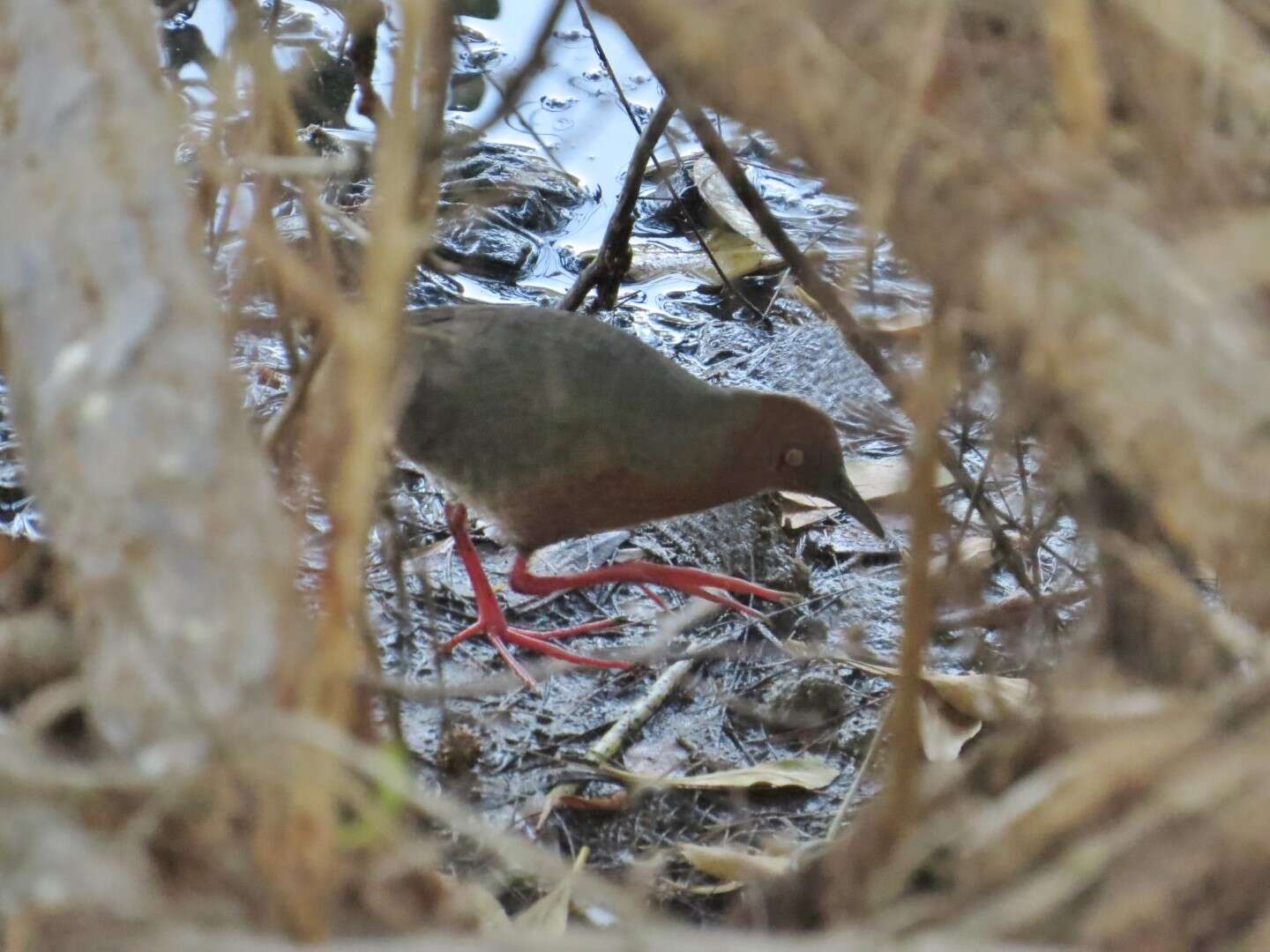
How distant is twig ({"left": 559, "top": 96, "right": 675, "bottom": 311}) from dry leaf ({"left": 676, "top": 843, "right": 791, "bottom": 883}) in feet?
6.96

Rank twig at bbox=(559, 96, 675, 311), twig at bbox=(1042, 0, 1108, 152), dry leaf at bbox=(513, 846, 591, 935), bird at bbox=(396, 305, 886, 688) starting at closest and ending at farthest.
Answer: twig at bbox=(1042, 0, 1108, 152)
dry leaf at bbox=(513, 846, 591, 935)
bird at bbox=(396, 305, 886, 688)
twig at bbox=(559, 96, 675, 311)

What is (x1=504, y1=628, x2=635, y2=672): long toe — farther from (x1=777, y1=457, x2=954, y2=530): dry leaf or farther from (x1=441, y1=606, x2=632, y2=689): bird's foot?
(x1=777, y1=457, x2=954, y2=530): dry leaf

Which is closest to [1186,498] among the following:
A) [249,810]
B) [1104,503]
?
[1104,503]

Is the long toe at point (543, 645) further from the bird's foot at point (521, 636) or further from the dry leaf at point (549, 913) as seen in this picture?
the dry leaf at point (549, 913)

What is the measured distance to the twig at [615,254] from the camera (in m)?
4.40

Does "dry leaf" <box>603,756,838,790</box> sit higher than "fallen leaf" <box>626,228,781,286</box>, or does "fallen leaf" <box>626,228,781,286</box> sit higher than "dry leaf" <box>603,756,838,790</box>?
"fallen leaf" <box>626,228,781,286</box>

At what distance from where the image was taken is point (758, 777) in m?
3.29

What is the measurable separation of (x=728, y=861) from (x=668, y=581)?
1216 mm

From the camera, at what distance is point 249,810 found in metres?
1.29

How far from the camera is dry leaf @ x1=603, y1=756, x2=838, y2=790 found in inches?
128

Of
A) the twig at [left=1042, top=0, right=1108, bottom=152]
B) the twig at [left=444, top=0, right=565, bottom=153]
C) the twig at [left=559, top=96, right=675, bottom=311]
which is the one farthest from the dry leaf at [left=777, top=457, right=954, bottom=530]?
the twig at [left=1042, top=0, right=1108, bottom=152]

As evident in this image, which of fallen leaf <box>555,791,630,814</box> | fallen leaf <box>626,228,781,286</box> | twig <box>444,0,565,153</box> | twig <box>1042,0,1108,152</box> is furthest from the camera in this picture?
fallen leaf <box>626,228,781,286</box>

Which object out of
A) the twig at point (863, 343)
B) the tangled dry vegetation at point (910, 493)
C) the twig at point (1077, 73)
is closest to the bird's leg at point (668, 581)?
the twig at point (863, 343)

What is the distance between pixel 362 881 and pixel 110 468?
17.9 inches
